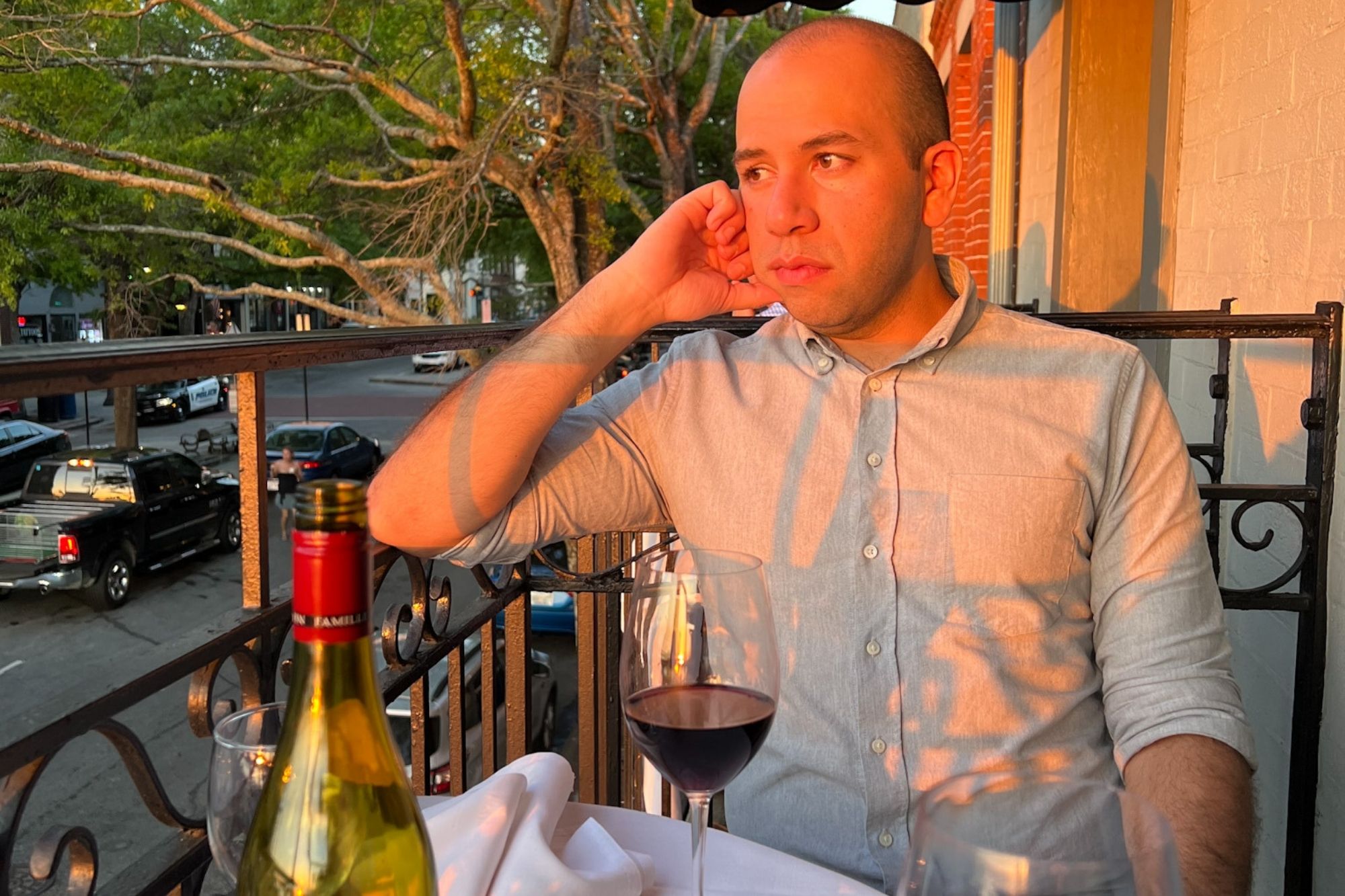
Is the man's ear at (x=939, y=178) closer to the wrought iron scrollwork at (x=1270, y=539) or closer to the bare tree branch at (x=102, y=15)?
the wrought iron scrollwork at (x=1270, y=539)

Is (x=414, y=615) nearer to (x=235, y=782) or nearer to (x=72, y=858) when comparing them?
(x=72, y=858)

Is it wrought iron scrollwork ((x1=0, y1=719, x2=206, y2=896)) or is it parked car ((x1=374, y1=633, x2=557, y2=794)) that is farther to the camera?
parked car ((x1=374, y1=633, x2=557, y2=794))

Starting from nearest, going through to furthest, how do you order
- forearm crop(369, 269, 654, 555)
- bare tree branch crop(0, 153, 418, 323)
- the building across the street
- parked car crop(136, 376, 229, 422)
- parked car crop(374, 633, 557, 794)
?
forearm crop(369, 269, 654, 555), parked car crop(374, 633, 557, 794), bare tree branch crop(0, 153, 418, 323), parked car crop(136, 376, 229, 422), the building across the street

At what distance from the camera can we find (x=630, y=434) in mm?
1979

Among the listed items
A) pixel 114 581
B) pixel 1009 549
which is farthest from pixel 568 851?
pixel 114 581

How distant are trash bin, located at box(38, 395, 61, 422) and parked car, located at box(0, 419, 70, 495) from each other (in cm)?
510

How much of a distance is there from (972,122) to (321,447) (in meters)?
17.3

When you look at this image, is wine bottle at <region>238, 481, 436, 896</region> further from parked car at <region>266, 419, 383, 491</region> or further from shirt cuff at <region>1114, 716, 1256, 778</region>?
parked car at <region>266, 419, 383, 491</region>

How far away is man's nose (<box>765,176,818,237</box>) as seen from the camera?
185 cm

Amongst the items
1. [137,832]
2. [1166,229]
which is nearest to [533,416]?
[1166,229]

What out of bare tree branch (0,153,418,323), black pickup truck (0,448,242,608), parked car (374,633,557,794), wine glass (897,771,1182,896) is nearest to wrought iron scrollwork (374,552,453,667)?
wine glass (897,771,1182,896)

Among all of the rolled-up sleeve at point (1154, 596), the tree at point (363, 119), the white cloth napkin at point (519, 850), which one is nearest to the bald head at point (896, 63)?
the rolled-up sleeve at point (1154, 596)

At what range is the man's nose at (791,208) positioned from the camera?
72.7 inches

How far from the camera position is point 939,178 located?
6.63 feet
